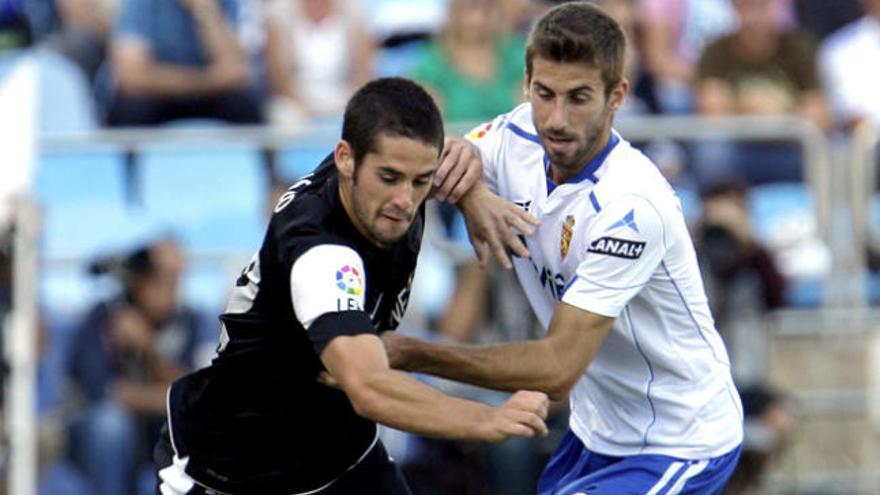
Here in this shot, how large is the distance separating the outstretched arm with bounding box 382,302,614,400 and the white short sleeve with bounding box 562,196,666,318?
0.24ft

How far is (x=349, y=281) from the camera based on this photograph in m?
5.84

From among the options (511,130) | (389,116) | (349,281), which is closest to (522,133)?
(511,130)

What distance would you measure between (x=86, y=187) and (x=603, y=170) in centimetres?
601

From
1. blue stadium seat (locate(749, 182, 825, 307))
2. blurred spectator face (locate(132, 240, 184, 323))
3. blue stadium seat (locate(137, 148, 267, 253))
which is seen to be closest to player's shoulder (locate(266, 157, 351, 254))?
blurred spectator face (locate(132, 240, 184, 323))

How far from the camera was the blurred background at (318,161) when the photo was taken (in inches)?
423

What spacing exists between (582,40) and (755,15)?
6629mm

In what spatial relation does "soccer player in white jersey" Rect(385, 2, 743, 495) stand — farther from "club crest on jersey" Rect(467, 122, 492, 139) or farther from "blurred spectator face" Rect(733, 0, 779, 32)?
"blurred spectator face" Rect(733, 0, 779, 32)

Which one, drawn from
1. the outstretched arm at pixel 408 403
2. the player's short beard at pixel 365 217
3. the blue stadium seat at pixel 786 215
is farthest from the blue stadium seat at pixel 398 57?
the outstretched arm at pixel 408 403

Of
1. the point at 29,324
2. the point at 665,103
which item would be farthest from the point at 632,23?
the point at 29,324

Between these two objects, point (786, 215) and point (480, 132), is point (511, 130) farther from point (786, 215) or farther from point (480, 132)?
point (786, 215)

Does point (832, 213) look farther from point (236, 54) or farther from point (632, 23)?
point (236, 54)

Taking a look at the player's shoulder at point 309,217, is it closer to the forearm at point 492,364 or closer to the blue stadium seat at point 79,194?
the forearm at point 492,364

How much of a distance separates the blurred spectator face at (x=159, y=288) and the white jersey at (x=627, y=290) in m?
4.29

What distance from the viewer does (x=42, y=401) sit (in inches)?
431
